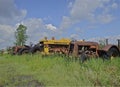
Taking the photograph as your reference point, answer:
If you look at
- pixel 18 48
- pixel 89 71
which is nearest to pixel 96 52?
pixel 89 71

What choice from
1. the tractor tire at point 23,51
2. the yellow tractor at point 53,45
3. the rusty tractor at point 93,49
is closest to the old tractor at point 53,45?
the yellow tractor at point 53,45

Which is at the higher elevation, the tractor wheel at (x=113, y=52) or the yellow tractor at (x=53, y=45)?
the yellow tractor at (x=53, y=45)

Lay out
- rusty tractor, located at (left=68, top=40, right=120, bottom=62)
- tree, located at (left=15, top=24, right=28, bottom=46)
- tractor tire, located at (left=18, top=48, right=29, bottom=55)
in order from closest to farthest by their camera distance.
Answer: rusty tractor, located at (left=68, top=40, right=120, bottom=62)
tractor tire, located at (left=18, top=48, right=29, bottom=55)
tree, located at (left=15, top=24, right=28, bottom=46)

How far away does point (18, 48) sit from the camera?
30.8 m

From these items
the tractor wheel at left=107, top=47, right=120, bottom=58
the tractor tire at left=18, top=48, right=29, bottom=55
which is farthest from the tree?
the tractor wheel at left=107, top=47, right=120, bottom=58

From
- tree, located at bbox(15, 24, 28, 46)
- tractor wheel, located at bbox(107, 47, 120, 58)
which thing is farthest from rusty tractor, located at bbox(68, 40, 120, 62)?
tree, located at bbox(15, 24, 28, 46)

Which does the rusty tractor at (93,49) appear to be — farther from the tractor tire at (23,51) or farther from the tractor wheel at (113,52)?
the tractor tire at (23,51)

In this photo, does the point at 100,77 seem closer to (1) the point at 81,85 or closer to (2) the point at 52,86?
(1) the point at 81,85

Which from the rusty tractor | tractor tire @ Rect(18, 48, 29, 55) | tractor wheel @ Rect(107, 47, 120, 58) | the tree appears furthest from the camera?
the tree

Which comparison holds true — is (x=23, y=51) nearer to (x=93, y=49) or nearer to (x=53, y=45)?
(x=53, y=45)

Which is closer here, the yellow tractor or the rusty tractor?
the rusty tractor

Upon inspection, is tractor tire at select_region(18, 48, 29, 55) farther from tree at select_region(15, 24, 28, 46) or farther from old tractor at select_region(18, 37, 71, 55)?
tree at select_region(15, 24, 28, 46)

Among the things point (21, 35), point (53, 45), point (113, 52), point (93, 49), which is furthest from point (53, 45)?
point (21, 35)

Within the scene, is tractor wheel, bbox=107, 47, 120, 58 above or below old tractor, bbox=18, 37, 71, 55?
below
